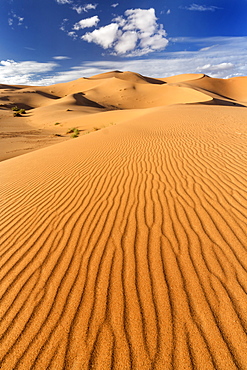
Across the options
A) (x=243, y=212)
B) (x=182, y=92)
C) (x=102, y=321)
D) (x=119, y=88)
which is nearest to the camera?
(x=102, y=321)

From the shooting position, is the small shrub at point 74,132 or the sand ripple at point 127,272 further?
the small shrub at point 74,132

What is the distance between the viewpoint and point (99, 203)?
4.09 metres

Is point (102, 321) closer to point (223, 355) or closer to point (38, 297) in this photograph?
point (38, 297)

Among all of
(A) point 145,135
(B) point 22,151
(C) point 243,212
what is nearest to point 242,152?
(C) point 243,212

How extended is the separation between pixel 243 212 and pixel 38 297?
3.24 meters

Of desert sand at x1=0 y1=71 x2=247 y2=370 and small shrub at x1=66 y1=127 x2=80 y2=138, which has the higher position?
desert sand at x1=0 y1=71 x2=247 y2=370

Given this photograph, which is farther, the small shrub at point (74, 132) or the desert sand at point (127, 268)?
the small shrub at point (74, 132)

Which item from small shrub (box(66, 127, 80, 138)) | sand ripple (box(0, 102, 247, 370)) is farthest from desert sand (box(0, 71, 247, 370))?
small shrub (box(66, 127, 80, 138))

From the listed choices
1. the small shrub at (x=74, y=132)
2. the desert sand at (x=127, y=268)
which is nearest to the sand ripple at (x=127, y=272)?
the desert sand at (x=127, y=268)

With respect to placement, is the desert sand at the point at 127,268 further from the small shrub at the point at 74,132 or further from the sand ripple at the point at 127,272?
Answer: the small shrub at the point at 74,132

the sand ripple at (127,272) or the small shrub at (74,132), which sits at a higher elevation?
the sand ripple at (127,272)

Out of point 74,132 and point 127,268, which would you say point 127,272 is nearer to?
point 127,268

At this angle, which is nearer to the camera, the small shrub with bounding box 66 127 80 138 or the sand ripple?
the sand ripple

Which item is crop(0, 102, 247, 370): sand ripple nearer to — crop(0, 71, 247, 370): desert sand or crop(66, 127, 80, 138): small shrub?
crop(0, 71, 247, 370): desert sand
